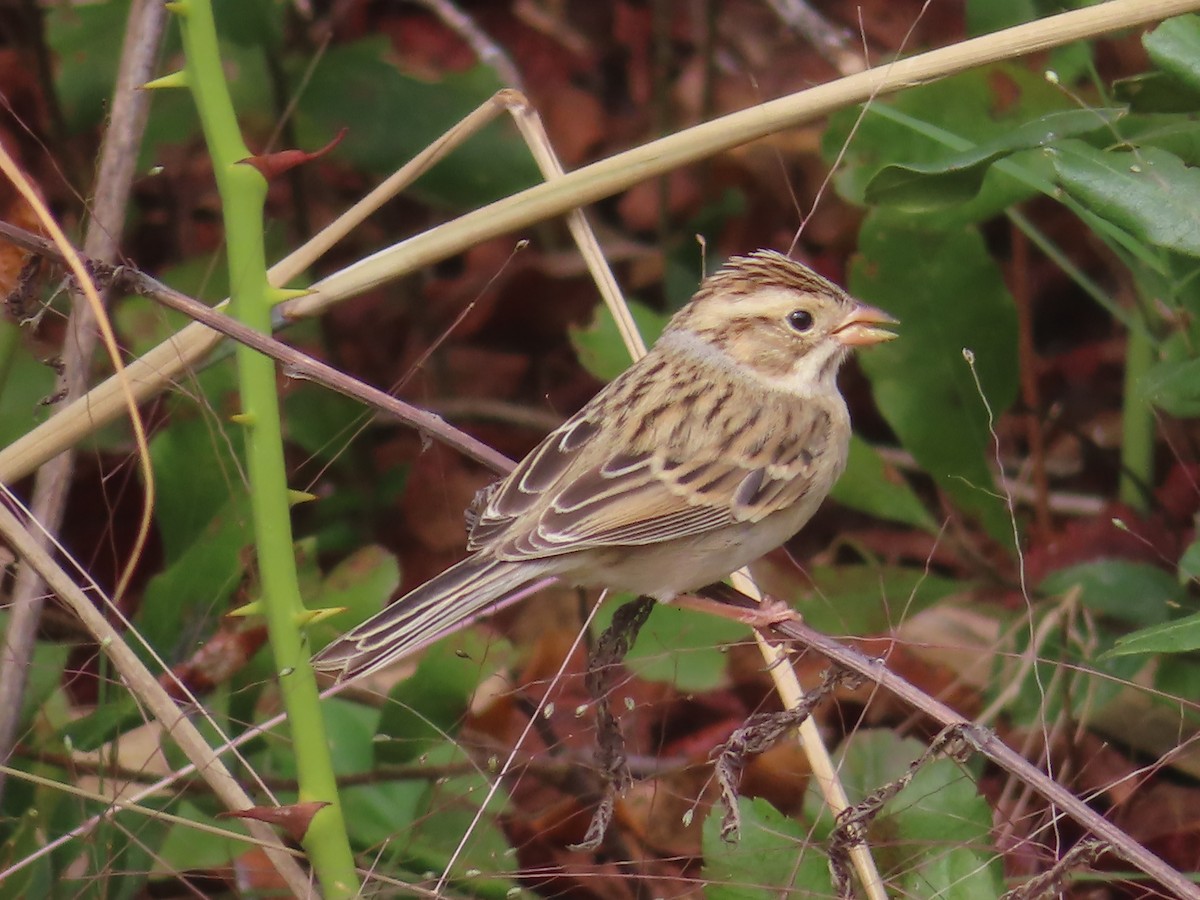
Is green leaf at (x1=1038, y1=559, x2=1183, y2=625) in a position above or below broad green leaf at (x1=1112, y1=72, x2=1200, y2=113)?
below

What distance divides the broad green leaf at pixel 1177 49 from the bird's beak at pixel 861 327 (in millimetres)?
860

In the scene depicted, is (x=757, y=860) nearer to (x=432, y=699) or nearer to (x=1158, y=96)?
(x=432, y=699)

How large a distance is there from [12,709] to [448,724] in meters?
0.72

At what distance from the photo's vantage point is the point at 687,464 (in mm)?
2844

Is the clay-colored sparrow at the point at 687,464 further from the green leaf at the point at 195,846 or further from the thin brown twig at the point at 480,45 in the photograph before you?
the thin brown twig at the point at 480,45

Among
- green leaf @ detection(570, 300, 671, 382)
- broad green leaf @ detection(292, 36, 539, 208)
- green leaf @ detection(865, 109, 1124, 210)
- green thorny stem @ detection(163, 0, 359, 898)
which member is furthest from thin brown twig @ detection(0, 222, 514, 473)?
broad green leaf @ detection(292, 36, 539, 208)

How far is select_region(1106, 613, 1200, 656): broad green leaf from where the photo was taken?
1993 millimetres

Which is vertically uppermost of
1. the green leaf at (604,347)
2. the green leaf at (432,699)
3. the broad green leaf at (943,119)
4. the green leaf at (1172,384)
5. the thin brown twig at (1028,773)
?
the broad green leaf at (943,119)

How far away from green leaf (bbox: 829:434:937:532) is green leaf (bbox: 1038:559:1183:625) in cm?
33

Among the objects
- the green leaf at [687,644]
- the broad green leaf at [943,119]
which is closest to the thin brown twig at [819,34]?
the broad green leaf at [943,119]

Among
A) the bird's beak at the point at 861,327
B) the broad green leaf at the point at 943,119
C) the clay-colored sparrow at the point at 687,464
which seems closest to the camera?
the clay-colored sparrow at the point at 687,464

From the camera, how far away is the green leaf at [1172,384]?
8.57 ft

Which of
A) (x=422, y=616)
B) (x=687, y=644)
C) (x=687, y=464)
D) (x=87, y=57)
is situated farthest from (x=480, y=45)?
(x=422, y=616)

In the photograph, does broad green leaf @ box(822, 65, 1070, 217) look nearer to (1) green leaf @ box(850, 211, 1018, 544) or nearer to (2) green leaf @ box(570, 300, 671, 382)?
(1) green leaf @ box(850, 211, 1018, 544)
